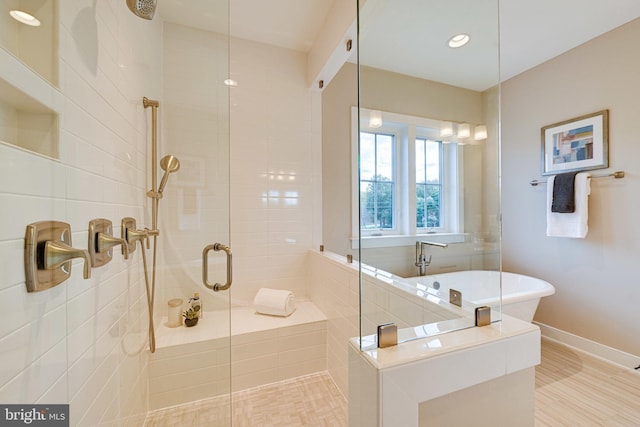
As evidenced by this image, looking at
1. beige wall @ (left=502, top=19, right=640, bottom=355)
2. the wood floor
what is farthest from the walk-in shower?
beige wall @ (left=502, top=19, right=640, bottom=355)

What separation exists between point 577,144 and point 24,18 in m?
3.41

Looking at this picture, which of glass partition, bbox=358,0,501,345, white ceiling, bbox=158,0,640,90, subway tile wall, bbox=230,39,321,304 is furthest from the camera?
subway tile wall, bbox=230,39,321,304

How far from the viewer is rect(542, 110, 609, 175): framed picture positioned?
2029 mm

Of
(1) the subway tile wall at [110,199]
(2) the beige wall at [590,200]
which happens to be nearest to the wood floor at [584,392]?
(2) the beige wall at [590,200]

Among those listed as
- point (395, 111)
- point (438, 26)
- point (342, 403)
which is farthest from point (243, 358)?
point (438, 26)

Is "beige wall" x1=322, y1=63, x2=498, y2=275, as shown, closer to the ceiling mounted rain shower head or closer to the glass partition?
the glass partition

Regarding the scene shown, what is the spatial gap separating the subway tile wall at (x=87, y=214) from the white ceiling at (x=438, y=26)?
0.76 m

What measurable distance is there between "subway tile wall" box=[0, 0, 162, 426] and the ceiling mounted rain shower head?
0.10 m

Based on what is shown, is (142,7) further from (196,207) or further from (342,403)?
(342,403)

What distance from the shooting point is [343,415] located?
1.51 metres

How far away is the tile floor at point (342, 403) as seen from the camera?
1434 millimetres

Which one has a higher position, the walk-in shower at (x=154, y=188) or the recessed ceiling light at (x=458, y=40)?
the recessed ceiling light at (x=458, y=40)

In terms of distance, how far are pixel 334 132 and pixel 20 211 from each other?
7.15 ft

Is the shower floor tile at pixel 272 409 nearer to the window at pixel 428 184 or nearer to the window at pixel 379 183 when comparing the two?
the window at pixel 379 183
